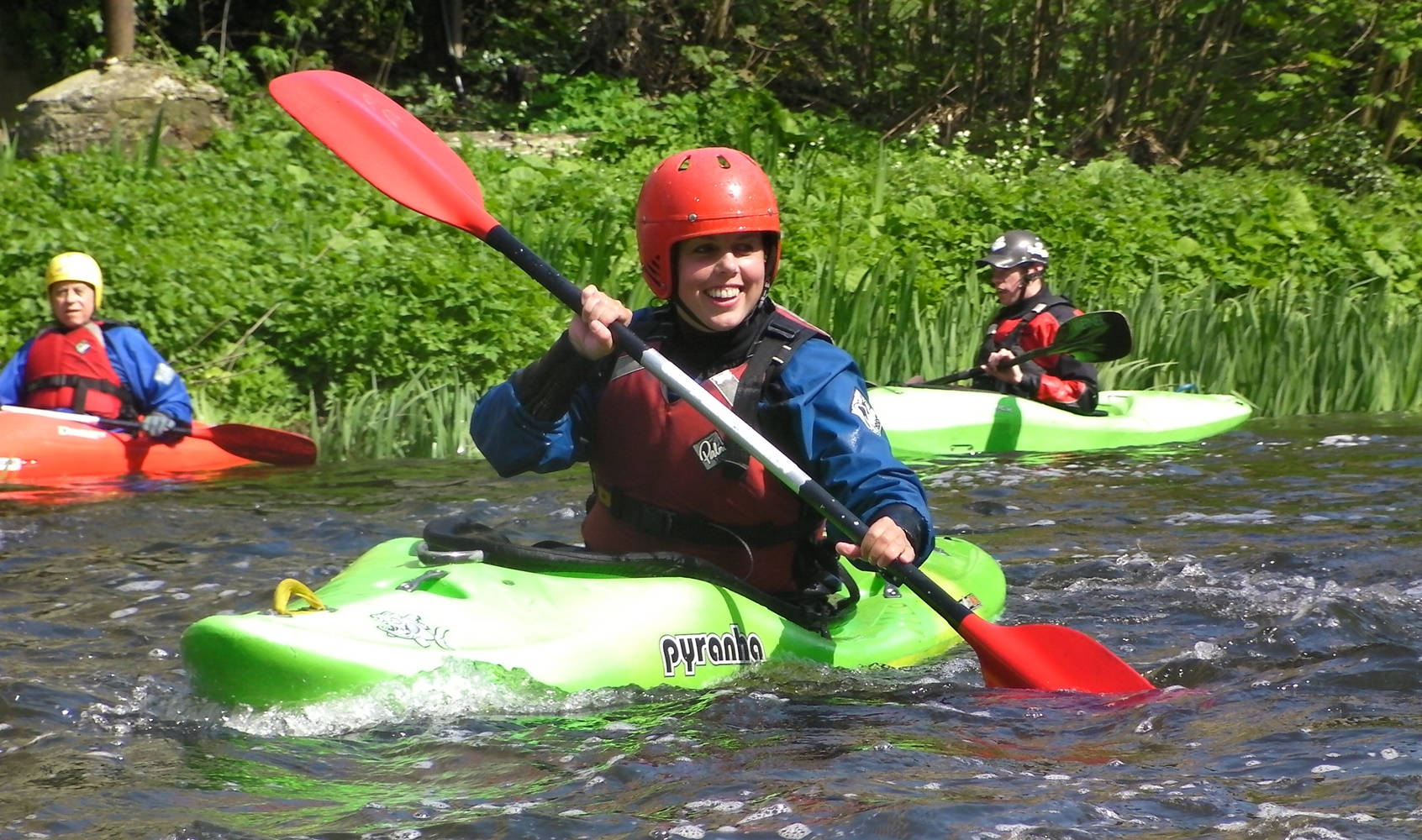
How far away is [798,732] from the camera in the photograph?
340cm

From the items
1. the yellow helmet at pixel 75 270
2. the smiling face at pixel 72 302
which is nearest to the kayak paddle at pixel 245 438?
the smiling face at pixel 72 302

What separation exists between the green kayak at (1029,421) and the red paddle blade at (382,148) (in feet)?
11.0

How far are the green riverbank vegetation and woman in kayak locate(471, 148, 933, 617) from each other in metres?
3.98

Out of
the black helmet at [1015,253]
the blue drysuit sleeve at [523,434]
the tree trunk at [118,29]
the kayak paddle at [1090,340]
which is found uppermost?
the tree trunk at [118,29]

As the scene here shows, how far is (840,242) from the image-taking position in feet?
34.6

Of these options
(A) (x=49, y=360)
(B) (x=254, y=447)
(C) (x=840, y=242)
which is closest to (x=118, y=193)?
(A) (x=49, y=360)

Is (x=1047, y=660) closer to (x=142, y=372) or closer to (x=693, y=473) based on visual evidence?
(x=693, y=473)

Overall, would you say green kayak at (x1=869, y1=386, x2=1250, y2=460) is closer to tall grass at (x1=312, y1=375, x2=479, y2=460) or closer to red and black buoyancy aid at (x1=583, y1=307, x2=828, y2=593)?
tall grass at (x1=312, y1=375, x2=479, y2=460)

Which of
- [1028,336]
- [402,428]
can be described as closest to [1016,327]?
[1028,336]

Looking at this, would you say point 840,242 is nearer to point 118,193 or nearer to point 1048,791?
point 118,193

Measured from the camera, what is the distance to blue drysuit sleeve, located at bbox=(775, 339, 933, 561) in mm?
3748

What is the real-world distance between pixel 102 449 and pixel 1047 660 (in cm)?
494

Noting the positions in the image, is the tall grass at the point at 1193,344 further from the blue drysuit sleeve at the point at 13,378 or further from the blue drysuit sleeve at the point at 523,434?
the blue drysuit sleeve at the point at 523,434

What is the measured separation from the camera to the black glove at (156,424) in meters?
7.53
